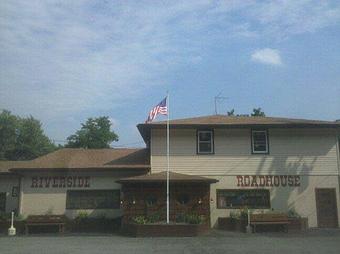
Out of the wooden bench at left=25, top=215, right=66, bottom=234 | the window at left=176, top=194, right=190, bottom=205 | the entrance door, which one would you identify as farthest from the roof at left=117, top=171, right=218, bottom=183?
the entrance door

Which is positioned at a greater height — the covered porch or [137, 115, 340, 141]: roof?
[137, 115, 340, 141]: roof

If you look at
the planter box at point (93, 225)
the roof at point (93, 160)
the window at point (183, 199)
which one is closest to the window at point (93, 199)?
the planter box at point (93, 225)

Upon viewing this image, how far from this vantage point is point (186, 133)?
28.8m

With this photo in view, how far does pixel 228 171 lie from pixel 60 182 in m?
9.56

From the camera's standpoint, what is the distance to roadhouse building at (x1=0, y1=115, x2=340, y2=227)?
92.9 feet

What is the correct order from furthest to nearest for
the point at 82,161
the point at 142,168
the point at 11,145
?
the point at 11,145 < the point at 82,161 < the point at 142,168

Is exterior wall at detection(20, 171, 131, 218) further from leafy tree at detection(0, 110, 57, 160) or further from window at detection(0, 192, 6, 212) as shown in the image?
leafy tree at detection(0, 110, 57, 160)

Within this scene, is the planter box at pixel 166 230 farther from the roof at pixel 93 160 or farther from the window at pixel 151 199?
the roof at pixel 93 160

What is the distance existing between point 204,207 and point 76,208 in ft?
24.3

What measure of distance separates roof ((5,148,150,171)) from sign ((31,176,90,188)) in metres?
0.72

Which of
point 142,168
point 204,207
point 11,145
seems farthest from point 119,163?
point 11,145

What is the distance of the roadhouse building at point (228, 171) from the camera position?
28.3 m

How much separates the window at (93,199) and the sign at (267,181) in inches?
279

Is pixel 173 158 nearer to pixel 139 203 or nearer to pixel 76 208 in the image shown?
pixel 139 203
